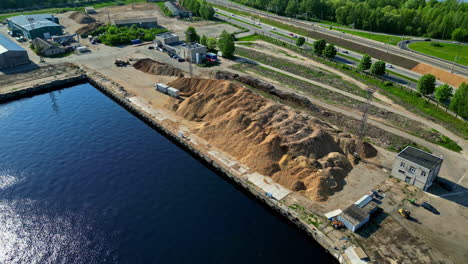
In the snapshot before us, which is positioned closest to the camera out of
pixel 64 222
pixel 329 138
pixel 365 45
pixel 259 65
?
pixel 64 222

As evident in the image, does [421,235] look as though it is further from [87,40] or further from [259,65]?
[87,40]

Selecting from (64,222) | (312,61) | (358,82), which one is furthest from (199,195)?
(312,61)

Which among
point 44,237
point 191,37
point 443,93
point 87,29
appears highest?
point 191,37

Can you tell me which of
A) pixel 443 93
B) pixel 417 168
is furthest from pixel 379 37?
pixel 417 168

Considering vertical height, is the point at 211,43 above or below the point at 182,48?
above

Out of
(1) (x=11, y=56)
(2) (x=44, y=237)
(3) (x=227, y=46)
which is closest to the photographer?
(2) (x=44, y=237)

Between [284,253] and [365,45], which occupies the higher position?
[365,45]

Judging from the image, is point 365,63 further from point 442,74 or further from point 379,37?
point 379,37
